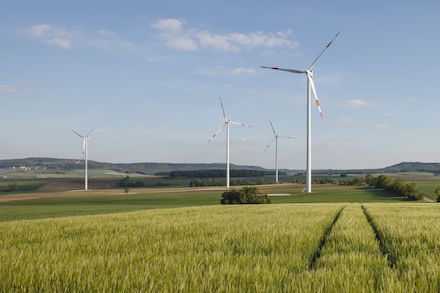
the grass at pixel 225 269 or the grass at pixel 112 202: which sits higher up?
the grass at pixel 225 269

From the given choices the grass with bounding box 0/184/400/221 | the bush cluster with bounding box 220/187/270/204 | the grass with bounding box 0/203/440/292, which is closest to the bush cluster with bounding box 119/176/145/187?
the grass with bounding box 0/184/400/221

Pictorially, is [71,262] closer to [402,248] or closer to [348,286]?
[348,286]

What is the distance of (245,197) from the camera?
203 ft

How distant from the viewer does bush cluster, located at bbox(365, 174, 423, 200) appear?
270 feet

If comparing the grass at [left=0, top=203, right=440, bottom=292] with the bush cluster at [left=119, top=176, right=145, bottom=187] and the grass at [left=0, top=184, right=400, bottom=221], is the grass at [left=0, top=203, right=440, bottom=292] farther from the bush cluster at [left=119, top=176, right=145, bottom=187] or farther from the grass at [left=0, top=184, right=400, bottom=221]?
the bush cluster at [left=119, top=176, right=145, bottom=187]

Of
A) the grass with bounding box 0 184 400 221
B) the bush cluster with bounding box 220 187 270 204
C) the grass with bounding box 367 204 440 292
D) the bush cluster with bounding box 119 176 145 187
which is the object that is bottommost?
the bush cluster with bounding box 119 176 145 187

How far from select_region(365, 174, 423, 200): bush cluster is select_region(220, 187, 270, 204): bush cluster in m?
39.2

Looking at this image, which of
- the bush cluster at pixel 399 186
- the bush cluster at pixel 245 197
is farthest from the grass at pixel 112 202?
the bush cluster at pixel 245 197

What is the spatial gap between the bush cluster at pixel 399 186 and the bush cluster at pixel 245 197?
39.2 m

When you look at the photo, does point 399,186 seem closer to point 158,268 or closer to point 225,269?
point 225,269

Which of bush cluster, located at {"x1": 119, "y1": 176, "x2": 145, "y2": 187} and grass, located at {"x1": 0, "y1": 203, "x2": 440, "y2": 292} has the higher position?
grass, located at {"x1": 0, "y1": 203, "x2": 440, "y2": 292}

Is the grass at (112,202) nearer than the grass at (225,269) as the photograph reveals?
No

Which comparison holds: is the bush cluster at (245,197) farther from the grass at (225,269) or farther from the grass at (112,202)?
the grass at (225,269)

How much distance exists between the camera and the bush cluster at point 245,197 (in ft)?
202
